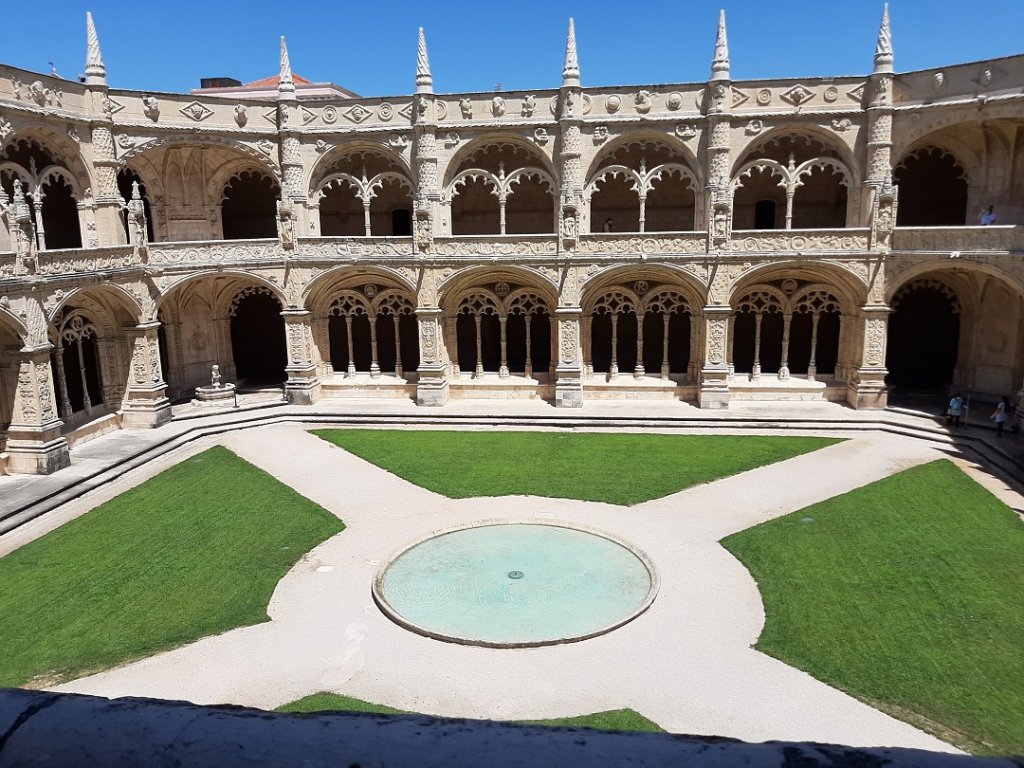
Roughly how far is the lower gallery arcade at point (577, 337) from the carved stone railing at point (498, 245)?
73 centimetres

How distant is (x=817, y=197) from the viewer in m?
28.3

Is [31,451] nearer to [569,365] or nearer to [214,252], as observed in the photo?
[214,252]

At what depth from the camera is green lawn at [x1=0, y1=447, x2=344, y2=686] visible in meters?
11.3

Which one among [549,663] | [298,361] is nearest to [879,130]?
[298,361]

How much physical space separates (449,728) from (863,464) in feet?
65.2

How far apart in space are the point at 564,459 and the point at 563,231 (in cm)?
854

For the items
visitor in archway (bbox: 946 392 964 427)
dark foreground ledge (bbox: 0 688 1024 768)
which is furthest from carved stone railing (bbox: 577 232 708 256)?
dark foreground ledge (bbox: 0 688 1024 768)

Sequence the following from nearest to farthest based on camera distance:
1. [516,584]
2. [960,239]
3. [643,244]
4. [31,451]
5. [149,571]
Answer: [516,584] < [149,571] < [31,451] < [960,239] < [643,244]

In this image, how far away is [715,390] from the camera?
25406 millimetres

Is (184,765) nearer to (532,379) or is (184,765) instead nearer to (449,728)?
(449,728)

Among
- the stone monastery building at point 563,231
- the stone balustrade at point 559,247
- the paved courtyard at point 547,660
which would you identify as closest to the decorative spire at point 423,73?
the stone monastery building at point 563,231

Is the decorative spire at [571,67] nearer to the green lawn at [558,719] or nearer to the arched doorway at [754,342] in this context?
the arched doorway at [754,342]

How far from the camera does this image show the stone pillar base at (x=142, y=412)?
78.4 feet

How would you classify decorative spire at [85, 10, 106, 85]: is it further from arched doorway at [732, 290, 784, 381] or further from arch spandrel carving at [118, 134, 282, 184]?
arched doorway at [732, 290, 784, 381]
